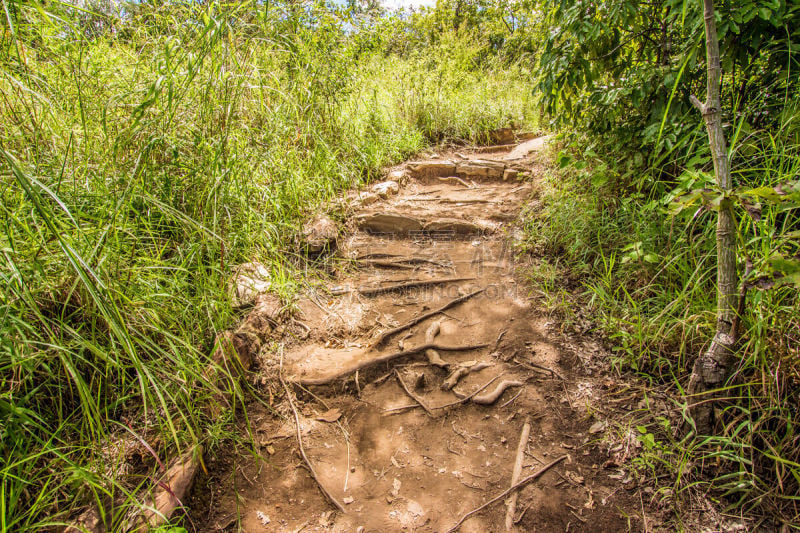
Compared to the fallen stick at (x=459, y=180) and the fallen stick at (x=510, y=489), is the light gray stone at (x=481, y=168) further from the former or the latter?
the fallen stick at (x=510, y=489)

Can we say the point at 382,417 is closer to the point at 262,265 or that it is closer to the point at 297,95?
the point at 262,265

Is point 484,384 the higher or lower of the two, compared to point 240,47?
lower

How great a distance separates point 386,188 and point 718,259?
3.52 metres

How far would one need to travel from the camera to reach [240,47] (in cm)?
233

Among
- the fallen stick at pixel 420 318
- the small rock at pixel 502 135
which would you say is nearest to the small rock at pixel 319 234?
the fallen stick at pixel 420 318

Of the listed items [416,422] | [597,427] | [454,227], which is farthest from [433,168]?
[597,427]

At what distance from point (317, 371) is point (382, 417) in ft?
1.54

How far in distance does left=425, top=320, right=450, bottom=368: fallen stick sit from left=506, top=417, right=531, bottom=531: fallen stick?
576 mm

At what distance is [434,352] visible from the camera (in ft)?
7.92

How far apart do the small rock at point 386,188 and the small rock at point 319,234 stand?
1.20 m

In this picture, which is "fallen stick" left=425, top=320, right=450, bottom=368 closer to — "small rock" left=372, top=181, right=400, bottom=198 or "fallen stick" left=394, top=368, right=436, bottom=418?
"fallen stick" left=394, top=368, right=436, bottom=418

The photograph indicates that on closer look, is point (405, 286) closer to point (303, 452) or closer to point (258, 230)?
point (258, 230)

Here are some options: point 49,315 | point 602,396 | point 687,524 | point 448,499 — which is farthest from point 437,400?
point 49,315

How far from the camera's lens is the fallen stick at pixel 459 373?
7.17 feet
